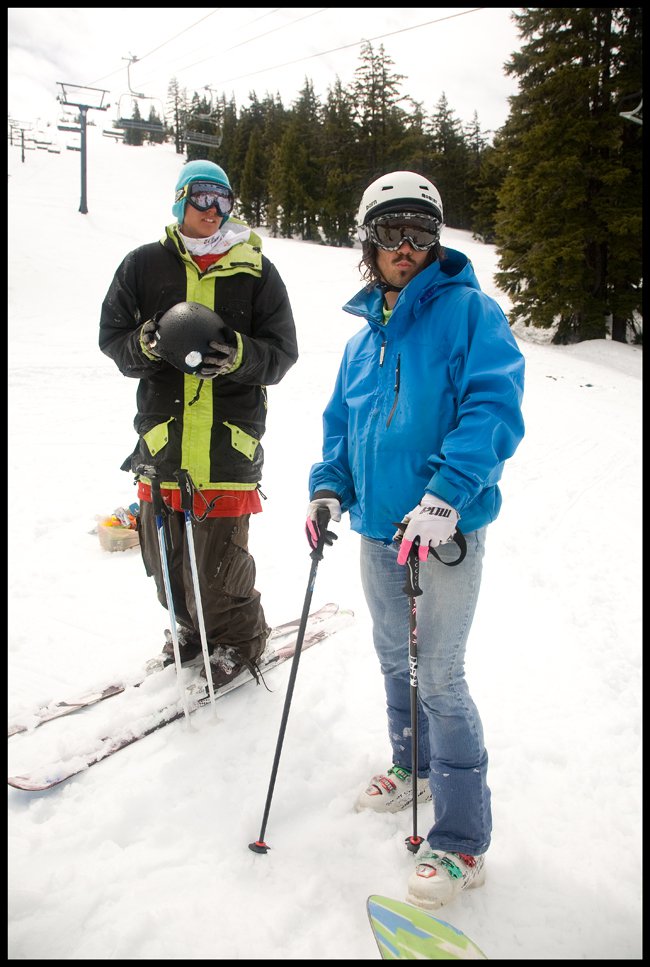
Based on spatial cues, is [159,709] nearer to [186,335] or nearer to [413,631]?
[413,631]

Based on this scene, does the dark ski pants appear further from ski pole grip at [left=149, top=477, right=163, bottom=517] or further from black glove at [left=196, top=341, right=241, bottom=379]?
black glove at [left=196, top=341, right=241, bottom=379]

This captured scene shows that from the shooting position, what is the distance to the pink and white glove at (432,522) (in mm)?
1768

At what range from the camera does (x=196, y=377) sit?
2.71 metres

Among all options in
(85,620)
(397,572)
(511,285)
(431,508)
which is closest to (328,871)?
(397,572)

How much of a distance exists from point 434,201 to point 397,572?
4.47 feet

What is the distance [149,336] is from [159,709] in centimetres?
183

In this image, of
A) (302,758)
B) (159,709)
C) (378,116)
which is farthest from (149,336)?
(378,116)

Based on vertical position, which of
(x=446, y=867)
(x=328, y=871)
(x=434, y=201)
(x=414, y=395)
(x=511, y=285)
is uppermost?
(x=511, y=285)

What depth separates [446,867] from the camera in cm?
199

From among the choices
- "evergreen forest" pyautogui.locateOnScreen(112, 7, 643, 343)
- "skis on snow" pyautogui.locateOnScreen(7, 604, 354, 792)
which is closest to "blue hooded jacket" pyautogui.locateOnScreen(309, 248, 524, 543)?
"skis on snow" pyautogui.locateOnScreen(7, 604, 354, 792)

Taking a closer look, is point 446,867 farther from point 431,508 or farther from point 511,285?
point 511,285

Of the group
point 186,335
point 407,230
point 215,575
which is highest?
point 407,230

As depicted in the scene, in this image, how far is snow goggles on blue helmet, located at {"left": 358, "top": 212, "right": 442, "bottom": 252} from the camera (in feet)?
6.59

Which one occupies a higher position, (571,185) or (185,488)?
(571,185)
